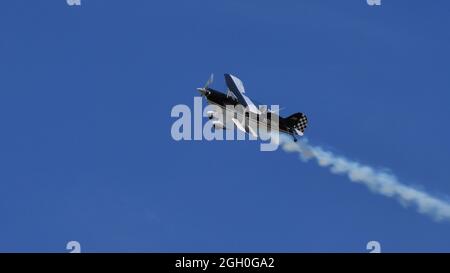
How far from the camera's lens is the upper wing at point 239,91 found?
9638 cm

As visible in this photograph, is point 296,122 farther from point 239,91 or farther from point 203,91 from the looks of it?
point 203,91

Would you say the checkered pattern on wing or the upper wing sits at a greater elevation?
the upper wing

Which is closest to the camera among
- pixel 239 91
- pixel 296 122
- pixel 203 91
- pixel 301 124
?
pixel 296 122

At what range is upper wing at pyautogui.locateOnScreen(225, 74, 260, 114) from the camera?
316ft

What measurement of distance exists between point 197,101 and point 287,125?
25.0ft

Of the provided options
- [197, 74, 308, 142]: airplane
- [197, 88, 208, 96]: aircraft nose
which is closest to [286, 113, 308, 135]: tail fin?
[197, 74, 308, 142]: airplane

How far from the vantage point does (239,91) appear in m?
99.8

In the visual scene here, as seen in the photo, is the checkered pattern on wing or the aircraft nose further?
the aircraft nose

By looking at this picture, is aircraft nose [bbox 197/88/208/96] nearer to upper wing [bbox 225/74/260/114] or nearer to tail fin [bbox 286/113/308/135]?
upper wing [bbox 225/74/260/114]

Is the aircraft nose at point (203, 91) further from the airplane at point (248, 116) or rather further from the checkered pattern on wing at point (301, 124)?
the checkered pattern on wing at point (301, 124)

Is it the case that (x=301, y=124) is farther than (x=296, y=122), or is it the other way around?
(x=301, y=124)

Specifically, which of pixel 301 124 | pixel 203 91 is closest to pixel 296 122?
pixel 301 124
